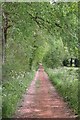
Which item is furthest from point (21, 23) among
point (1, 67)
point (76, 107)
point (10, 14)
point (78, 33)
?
point (76, 107)

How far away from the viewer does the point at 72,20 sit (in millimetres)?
13867

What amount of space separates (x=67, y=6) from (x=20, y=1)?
1.74 meters

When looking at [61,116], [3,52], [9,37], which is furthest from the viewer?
[9,37]

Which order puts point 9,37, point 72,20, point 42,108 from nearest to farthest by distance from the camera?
point 72,20, point 42,108, point 9,37

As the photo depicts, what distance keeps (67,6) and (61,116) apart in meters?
4.04

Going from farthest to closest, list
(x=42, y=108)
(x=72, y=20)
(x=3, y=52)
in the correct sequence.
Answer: (x=3, y=52) < (x=42, y=108) < (x=72, y=20)

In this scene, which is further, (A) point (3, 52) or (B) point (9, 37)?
(B) point (9, 37)

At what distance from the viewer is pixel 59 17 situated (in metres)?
13.9

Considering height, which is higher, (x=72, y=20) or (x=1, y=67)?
(x=72, y=20)

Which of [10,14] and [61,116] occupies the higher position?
[10,14]

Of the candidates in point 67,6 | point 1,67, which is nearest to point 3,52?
point 1,67

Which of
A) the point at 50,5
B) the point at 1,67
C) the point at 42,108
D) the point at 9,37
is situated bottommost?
the point at 42,108

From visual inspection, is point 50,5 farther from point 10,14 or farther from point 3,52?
point 3,52

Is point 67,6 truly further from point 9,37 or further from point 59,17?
point 9,37
